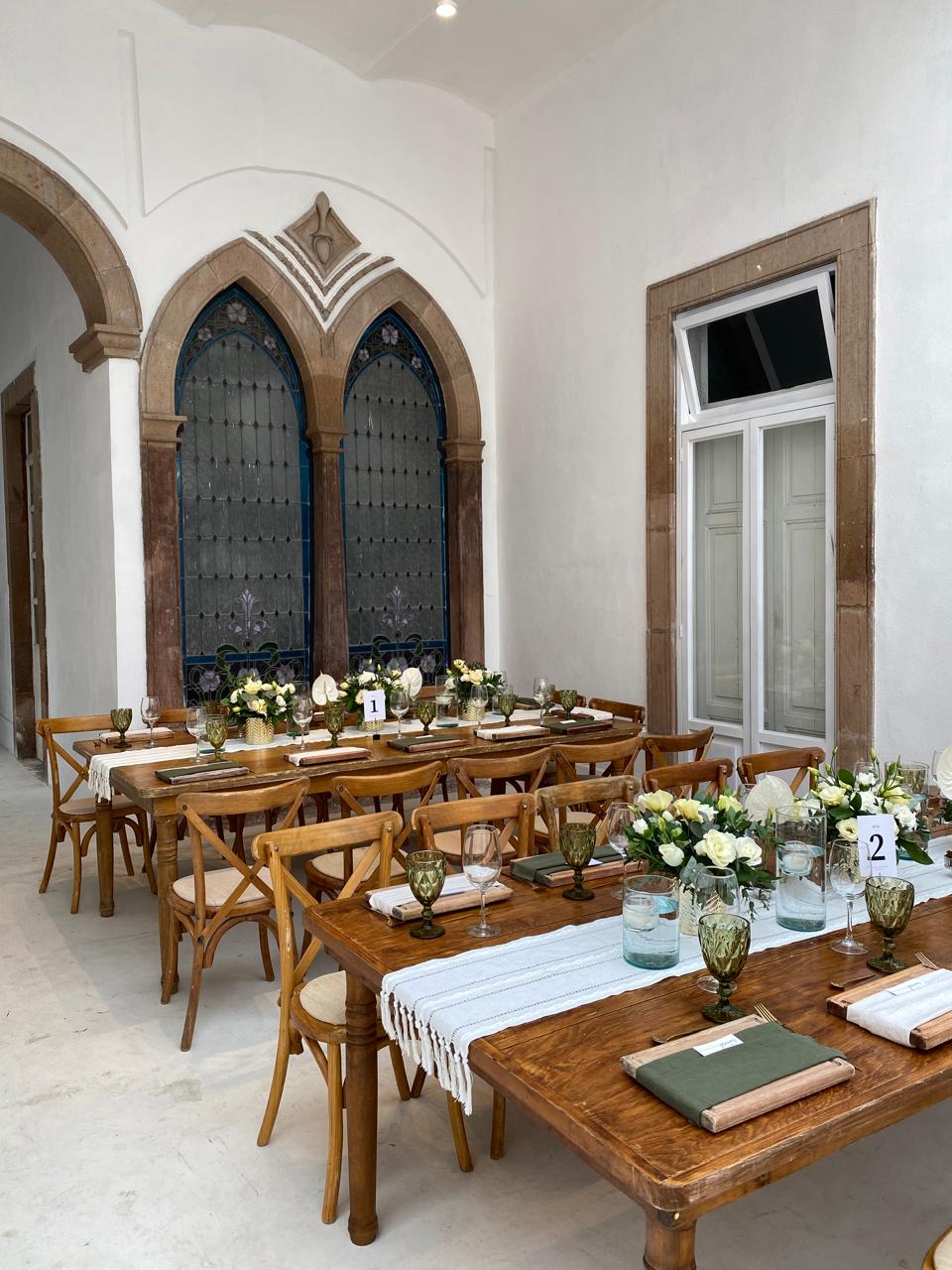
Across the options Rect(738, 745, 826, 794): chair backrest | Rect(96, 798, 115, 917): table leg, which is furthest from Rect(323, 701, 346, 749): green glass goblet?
Rect(738, 745, 826, 794): chair backrest

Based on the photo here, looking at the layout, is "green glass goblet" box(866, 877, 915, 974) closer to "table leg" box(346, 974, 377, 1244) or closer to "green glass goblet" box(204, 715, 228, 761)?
"table leg" box(346, 974, 377, 1244)

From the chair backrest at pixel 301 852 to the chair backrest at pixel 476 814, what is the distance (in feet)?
0.25

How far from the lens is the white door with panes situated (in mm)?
4949

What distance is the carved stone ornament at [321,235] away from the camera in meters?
6.28

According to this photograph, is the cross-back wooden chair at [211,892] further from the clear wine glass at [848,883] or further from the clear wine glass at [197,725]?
the clear wine glass at [848,883]

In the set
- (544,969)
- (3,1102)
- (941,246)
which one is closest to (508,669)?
(941,246)

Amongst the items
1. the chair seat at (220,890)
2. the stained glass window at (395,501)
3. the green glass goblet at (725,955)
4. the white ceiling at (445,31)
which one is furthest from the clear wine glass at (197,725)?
the white ceiling at (445,31)

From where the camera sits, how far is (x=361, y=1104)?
221 cm

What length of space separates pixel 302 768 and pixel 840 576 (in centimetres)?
260

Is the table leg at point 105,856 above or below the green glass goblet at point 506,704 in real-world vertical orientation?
below

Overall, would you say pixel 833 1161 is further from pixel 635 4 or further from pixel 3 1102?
pixel 635 4

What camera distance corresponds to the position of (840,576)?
15.5ft

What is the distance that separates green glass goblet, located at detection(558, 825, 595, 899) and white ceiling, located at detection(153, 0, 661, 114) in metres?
5.07

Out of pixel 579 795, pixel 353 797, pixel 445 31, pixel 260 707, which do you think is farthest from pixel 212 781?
pixel 445 31
